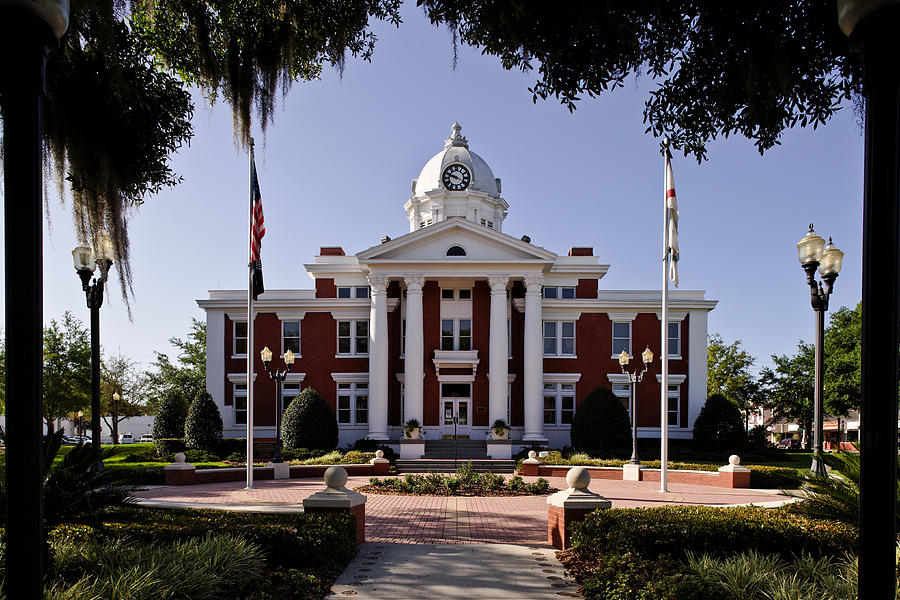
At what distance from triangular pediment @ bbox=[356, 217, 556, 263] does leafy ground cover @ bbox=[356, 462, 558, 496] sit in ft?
53.9

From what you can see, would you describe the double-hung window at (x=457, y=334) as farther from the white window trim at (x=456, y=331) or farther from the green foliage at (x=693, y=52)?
the green foliage at (x=693, y=52)

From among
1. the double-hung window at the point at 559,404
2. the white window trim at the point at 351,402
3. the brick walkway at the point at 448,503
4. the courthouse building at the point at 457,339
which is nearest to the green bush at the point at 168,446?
the courthouse building at the point at 457,339

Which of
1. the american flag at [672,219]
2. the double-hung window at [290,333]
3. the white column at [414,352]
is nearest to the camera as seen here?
the american flag at [672,219]

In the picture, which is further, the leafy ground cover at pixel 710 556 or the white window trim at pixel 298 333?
the white window trim at pixel 298 333

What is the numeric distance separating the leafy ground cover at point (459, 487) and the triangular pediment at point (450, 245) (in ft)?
53.9

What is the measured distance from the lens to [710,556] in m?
8.08

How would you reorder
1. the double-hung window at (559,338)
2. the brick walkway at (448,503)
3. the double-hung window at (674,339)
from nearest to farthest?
1. the brick walkway at (448,503)
2. the double-hung window at (674,339)
3. the double-hung window at (559,338)

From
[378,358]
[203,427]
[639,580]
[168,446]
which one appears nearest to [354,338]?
[378,358]

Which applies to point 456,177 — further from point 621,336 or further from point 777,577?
point 777,577

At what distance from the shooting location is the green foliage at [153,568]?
5832 mm

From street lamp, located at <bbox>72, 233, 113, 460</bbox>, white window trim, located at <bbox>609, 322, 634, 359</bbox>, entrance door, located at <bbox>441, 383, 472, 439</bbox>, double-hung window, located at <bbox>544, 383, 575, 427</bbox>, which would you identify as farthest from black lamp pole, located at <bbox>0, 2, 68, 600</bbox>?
white window trim, located at <bbox>609, 322, 634, 359</bbox>

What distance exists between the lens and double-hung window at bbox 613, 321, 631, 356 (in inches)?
1435

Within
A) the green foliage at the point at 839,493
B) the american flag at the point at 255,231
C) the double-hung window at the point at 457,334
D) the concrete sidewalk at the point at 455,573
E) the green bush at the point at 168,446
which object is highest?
the american flag at the point at 255,231

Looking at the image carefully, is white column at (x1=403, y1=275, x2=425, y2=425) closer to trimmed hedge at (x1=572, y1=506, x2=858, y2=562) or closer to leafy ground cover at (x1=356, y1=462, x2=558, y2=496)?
leafy ground cover at (x1=356, y1=462, x2=558, y2=496)
